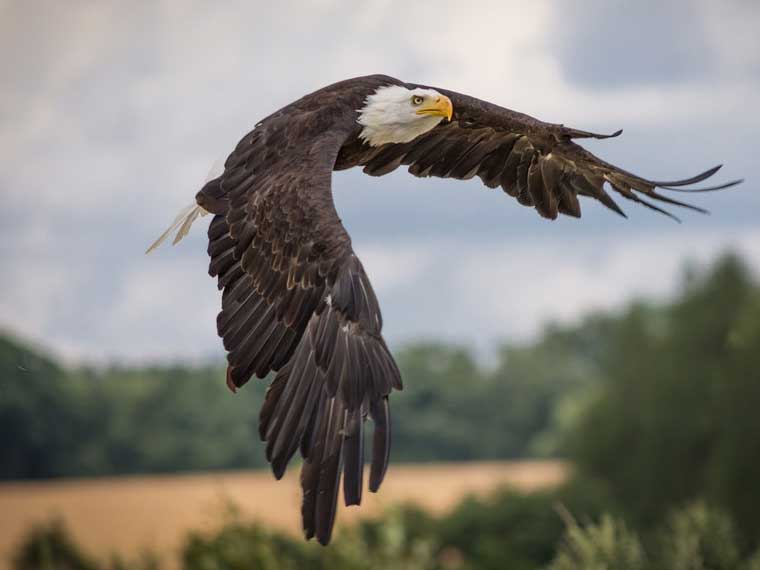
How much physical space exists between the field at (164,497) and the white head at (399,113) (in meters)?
29.5

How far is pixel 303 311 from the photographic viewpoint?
797 cm

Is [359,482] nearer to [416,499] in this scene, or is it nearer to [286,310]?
[286,310]

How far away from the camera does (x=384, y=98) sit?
9.20 metres

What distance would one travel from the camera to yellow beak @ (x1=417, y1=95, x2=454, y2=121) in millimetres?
9281

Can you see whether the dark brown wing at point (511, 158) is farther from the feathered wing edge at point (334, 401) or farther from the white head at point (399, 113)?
the feathered wing edge at point (334, 401)

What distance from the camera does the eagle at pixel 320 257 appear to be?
7.36 meters

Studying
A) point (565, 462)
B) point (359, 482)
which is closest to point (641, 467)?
point (565, 462)

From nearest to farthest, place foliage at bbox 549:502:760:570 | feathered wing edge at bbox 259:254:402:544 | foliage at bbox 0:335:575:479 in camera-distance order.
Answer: feathered wing edge at bbox 259:254:402:544
foliage at bbox 549:502:760:570
foliage at bbox 0:335:575:479

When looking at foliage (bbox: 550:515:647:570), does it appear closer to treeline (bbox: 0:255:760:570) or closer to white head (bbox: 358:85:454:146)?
treeline (bbox: 0:255:760:570)

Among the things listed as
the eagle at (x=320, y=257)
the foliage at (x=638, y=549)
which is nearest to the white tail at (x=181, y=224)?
the eagle at (x=320, y=257)

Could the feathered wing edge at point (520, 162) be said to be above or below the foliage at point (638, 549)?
above

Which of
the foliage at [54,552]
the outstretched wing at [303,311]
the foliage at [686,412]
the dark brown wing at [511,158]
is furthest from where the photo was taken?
the foliage at [686,412]

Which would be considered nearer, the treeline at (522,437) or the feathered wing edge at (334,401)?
the feathered wing edge at (334,401)

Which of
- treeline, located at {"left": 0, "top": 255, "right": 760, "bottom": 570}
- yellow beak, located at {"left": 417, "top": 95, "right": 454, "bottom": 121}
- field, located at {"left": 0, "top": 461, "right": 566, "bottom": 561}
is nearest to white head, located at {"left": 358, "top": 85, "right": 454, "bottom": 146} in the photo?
yellow beak, located at {"left": 417, "top": 95, "right": 454, "bottom": 121}
